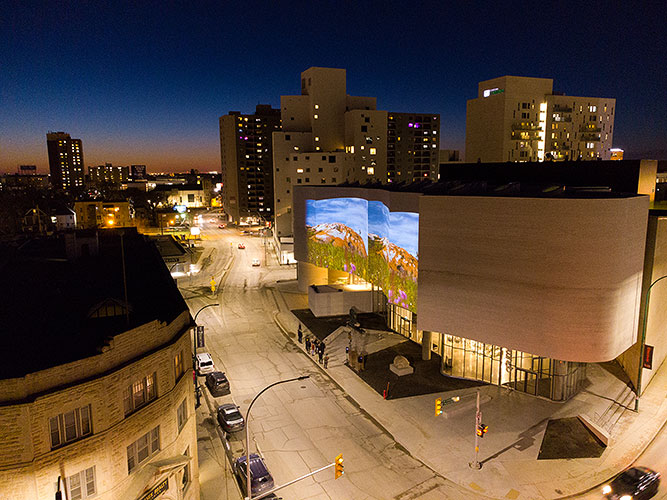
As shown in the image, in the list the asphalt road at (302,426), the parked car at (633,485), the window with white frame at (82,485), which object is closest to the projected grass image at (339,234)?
the asphalt road at (302,426)

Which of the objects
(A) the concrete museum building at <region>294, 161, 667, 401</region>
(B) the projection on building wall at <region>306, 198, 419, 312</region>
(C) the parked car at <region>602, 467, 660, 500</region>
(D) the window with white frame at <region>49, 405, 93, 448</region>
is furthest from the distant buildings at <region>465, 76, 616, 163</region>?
(D) the window with white frame at <region>49, 405, 93, 448</region>

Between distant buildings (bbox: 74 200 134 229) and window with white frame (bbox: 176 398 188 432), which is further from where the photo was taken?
distant buildings (bbox: 74 200 134 229)

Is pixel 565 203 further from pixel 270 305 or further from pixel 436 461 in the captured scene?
pixel 270 305

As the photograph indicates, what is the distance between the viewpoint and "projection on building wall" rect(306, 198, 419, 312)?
40688 millimetres

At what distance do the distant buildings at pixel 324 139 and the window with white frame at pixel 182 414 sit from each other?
74.4 metres

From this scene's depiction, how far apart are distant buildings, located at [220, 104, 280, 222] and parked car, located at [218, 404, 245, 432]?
432 ft

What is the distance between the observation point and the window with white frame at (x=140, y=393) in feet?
59.6

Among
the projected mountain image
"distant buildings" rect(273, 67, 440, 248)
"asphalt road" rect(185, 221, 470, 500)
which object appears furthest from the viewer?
"distant buildings" rect(273, 67, 440, 248)

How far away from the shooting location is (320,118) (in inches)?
4013

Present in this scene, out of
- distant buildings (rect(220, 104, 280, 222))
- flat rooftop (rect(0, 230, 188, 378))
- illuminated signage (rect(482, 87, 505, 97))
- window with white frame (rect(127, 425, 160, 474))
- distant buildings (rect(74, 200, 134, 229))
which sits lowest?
window with white frame (rect(127, 425, 160, 474))

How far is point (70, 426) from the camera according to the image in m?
16.2

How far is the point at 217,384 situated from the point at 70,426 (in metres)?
19.3

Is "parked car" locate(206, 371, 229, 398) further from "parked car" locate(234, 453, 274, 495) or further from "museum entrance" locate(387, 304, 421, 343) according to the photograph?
"museum entrance" locate(387, 304, 421, 343)

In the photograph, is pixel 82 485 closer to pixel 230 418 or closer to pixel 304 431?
pixel 230 418
